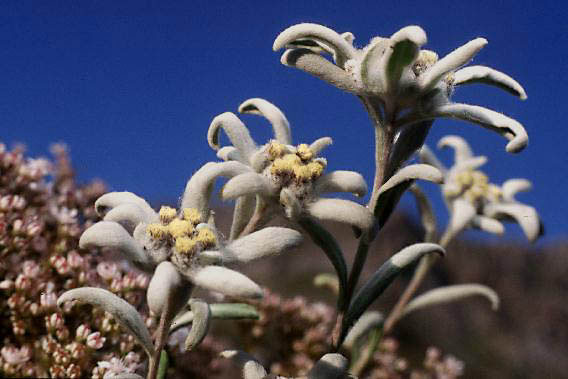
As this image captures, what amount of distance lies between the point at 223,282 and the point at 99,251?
5.97 ft

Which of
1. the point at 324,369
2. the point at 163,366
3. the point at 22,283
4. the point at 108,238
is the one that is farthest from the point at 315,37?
the point at 22,283

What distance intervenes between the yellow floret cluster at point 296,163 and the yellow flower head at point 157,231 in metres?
0.49

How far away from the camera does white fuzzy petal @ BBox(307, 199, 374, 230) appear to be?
2357 mm

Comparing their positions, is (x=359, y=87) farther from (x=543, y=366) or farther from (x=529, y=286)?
(x=529, y=286)

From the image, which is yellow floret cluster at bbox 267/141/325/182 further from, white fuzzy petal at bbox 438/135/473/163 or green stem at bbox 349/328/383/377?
white fuzzy petal at bbox 438/135/473/163

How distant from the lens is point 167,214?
237 centimetres

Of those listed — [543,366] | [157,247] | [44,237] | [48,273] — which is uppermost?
[44,237]

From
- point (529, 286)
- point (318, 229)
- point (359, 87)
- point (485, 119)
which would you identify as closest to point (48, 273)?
point (318, 229)

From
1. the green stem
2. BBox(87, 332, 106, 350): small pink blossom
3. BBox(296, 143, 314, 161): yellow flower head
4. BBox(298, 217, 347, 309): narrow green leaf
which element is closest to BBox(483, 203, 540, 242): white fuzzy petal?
the green stem

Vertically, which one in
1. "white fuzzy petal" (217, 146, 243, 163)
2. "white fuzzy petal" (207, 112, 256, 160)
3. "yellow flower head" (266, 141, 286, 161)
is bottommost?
"yellow flower head" (266, 141, 286, 161)

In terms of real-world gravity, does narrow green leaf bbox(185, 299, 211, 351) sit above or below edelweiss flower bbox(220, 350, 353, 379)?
above

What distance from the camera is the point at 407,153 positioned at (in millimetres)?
2684

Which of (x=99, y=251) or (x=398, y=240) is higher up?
(x=398, y=240)

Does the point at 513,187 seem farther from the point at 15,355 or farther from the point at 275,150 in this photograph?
the point at 15,355
